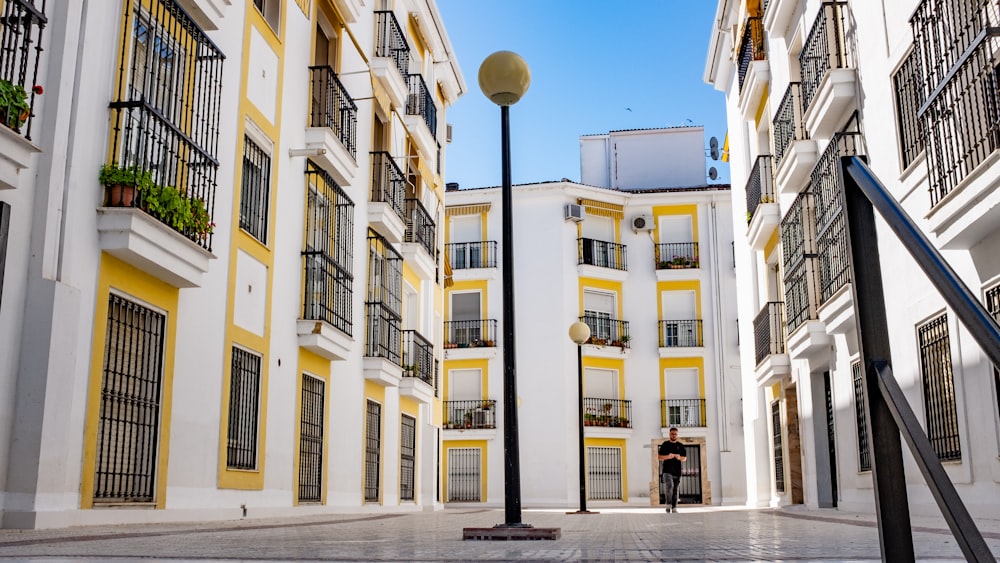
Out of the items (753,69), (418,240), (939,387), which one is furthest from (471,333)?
(939,387)

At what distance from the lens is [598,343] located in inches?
1487

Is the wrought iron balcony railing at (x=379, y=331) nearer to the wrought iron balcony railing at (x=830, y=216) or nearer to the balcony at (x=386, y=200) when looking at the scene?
the balcony at (x=386, y=200)

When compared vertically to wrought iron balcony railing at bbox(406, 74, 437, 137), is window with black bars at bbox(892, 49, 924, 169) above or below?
below

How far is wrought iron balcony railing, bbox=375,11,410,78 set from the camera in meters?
19.8

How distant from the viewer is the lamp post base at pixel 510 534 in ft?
22.5

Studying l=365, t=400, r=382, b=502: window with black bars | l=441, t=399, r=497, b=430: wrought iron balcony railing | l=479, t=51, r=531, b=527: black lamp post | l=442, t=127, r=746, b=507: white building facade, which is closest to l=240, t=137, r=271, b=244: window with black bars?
l=365, t=400, r=382, b=502: window with black bars

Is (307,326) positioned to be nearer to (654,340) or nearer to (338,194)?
(338,194)

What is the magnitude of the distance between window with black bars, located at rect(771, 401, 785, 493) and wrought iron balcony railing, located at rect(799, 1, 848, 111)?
8390 millimetres

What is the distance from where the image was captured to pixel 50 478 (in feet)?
26.3

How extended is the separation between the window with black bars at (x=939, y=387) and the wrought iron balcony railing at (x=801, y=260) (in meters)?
4.99

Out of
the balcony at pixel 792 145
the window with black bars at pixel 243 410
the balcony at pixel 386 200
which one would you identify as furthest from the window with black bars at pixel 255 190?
the balcony at pixel 792 145

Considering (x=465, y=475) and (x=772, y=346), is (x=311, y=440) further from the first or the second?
(x=465, y=475)

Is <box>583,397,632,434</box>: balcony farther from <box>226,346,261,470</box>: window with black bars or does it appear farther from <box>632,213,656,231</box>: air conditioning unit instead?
<box>226,346,261,470</box>: window with black bars

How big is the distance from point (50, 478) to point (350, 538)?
2.78 metres
